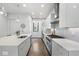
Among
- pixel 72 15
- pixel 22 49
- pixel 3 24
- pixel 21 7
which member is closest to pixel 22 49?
pixel 22 49

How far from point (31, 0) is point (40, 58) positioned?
20.6 inches

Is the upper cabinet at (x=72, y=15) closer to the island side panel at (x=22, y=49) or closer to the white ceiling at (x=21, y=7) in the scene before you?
the white ceiling at (x=21, y=7)

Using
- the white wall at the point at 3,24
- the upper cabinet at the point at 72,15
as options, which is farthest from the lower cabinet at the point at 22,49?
the upper cabinet at the point at 72,15

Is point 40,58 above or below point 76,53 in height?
above

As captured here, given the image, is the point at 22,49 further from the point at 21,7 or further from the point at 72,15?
the point at 21,7

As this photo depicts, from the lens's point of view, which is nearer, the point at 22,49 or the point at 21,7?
the point at 22,49

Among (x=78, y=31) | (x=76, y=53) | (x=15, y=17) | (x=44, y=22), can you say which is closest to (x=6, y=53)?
(x=76, y=53)

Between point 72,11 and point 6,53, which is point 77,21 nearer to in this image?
point 72,11

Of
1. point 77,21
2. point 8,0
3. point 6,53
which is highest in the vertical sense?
point 8,0

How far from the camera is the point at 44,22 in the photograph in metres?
7.37

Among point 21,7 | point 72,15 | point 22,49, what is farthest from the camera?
point 21,7

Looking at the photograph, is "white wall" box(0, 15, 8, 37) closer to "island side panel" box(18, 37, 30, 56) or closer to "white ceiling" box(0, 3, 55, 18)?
"white ceiling" box(0, 3, 55, 18)

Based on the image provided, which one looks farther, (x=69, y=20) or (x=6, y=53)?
(x=69, y=20)

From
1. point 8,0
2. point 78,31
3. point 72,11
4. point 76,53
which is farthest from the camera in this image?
point 78,31
